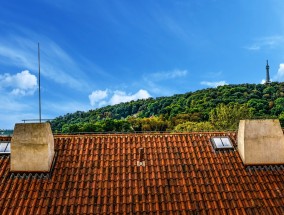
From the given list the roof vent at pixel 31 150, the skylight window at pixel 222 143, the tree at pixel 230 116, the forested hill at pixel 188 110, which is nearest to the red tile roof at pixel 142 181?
the skylight window at pixel 222 143

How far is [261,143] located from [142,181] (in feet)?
17.6

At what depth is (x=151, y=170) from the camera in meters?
14.2

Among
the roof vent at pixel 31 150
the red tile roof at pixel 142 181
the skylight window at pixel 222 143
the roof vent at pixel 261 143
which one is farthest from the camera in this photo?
the skylight window at pixel 222 143

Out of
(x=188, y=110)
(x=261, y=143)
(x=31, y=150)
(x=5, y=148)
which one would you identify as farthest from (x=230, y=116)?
(x=31, y=150)

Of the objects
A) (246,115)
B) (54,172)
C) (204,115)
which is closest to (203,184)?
(54,172)

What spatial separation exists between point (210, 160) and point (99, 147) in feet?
15.7

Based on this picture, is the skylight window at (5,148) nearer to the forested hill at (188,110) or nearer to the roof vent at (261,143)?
the roof vent at (261,143)

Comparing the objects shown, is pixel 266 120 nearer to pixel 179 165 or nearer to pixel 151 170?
pixel 179 165

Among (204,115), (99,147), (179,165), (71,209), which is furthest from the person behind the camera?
(204,115)

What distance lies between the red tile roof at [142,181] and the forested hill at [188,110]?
124 feet

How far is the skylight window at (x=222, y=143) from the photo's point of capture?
15.6 metres

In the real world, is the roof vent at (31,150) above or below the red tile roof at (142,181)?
above

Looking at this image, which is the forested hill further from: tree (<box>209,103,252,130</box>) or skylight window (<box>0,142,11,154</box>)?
skylight window (<box>0,142,11,154</box>)

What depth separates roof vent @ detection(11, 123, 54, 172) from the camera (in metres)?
14.1
